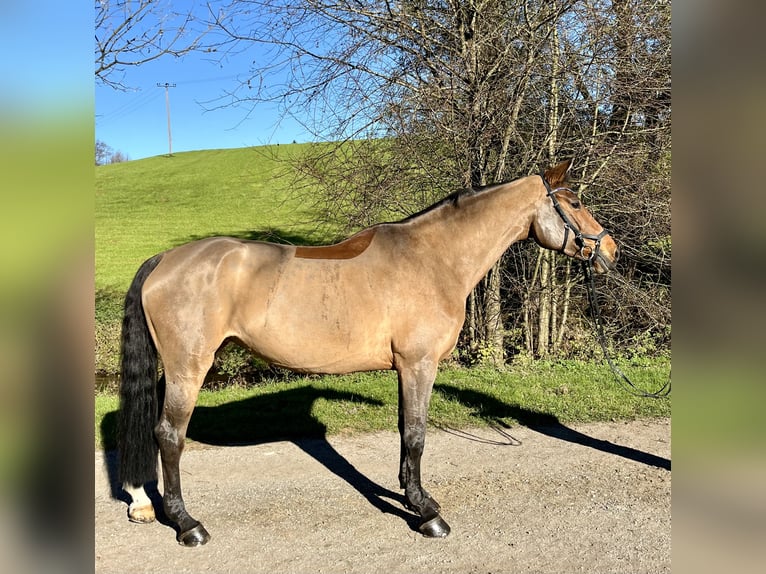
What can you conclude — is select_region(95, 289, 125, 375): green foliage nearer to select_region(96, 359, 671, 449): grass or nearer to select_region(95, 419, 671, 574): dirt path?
select_region(96, 359, 671, 449): grass

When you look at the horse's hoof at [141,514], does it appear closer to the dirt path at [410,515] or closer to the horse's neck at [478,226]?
the dirt path at [410,515]

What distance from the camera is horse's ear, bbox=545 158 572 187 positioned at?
349 centimetres

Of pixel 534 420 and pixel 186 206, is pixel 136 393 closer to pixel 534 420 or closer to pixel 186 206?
pixel 534 420

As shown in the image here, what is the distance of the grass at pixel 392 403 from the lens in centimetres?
525

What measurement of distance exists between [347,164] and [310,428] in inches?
148

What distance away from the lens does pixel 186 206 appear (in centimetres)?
2553

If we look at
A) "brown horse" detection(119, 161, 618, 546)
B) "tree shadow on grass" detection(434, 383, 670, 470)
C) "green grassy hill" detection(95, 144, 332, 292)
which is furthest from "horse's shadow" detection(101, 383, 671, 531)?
"green grassy hill" detection(95, 144, 332, 292)

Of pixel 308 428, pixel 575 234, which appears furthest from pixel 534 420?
pixel 575 234

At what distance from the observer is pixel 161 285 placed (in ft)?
10.4

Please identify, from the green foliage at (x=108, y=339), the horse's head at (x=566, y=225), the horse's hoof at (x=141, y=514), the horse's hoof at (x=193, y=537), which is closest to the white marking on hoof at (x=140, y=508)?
the horse's hoof at (x=141, y=514)

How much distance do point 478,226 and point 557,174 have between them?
642mm
